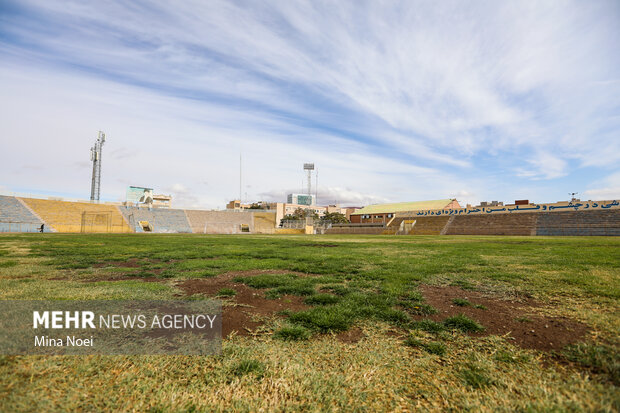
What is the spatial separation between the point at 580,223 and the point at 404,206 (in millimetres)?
43639

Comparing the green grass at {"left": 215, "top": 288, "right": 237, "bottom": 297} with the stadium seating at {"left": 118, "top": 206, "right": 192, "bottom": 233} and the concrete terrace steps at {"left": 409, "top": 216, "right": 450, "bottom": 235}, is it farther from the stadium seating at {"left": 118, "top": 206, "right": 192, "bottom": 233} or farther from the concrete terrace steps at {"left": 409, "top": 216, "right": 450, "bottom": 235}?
the stadium seating at {"left": 118, "top": 206, "right": 192, "bottom": 233}

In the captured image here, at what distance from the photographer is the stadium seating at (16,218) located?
4088 centimetres

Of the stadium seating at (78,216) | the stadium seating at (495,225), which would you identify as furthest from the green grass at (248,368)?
the stadium seating at (78,216)

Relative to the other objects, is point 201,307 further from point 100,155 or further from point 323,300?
point 100,155

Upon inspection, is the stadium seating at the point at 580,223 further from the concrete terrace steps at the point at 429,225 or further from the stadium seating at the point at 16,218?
the stadium seating at the point at 16,218

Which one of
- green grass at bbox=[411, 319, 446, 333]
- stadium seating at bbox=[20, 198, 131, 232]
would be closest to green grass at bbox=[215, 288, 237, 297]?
green grass at bbox=[411, 319, 446, 333]

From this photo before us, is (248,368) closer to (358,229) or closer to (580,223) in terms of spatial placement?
(580,223)

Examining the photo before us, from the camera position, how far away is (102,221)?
5259 cm

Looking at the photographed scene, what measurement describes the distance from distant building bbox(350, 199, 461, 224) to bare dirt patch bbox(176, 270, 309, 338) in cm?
7289

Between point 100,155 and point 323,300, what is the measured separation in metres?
79.4

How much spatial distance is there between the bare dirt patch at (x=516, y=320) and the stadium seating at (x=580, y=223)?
2056 inches

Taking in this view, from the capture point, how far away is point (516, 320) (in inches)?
157

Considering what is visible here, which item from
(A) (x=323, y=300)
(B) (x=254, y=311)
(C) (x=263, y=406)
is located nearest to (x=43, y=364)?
(C) (x=263, y=406)

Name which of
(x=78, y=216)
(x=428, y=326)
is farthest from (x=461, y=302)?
(x=78, y=216)
